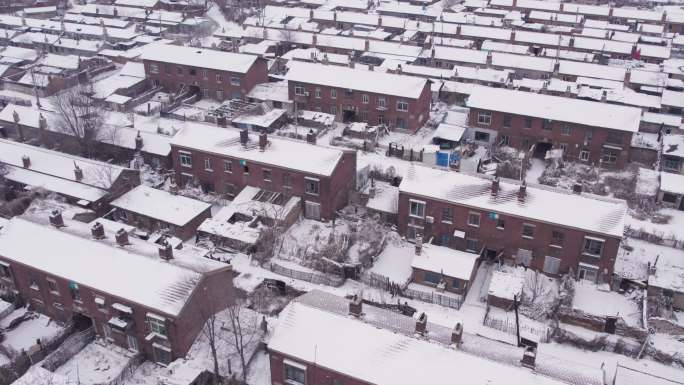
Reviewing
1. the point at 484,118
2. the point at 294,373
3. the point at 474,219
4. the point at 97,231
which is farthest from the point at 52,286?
the point at 484,118

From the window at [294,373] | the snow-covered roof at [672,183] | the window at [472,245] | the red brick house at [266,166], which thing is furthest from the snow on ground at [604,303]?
the red brick house at [266,166]

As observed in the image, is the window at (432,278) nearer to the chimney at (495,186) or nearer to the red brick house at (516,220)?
the red brick house at (516,220)

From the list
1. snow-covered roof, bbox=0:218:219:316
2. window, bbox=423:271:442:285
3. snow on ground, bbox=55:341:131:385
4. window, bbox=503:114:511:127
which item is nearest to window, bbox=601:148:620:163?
window, bbox=503:114:511:127

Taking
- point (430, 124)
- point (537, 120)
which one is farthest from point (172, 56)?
point (537, 120)

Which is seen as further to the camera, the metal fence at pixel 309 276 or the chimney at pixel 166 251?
the metal fence at pixel 309 276

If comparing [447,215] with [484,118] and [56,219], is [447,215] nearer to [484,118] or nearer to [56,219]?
[484,118]

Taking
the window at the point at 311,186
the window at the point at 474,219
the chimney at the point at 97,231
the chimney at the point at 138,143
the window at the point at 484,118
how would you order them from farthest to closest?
the window at the point at 484,118
the chimney at the point at 138,143
the window at the point at 311,186
the window at the point at 474,219
the chimney at the point at 97,231
